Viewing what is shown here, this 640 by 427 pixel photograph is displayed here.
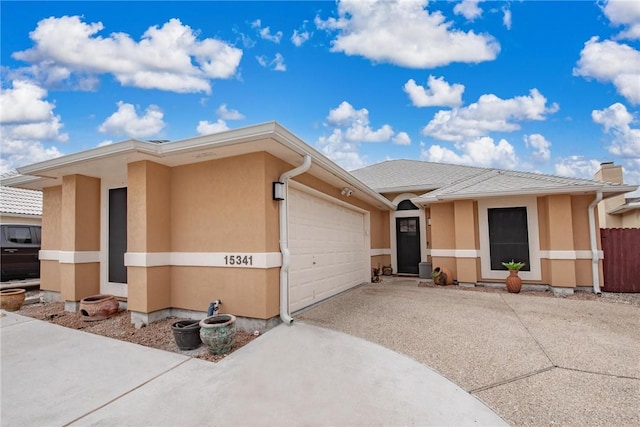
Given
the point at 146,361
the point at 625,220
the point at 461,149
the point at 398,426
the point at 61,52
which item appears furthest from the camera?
the point at 461,149

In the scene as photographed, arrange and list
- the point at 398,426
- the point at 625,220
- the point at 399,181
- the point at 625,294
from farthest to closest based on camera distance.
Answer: the point at 625,220 < the point at 399,181 < the point at 625,294 < the point at 398,426

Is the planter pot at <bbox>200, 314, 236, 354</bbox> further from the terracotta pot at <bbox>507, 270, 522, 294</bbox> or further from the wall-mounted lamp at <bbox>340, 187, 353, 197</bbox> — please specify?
the terracotta pot at <bbox>507, 270, 522, 294</bbox>

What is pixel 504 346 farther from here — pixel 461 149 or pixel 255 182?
pixel 461 149

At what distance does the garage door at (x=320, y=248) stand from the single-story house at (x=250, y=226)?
0.13 feet

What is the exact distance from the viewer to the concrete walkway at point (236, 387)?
8.41 ft

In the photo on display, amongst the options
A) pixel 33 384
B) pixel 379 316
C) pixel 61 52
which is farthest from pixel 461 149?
pixel 33 384

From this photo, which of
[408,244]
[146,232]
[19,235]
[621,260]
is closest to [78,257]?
[146,232]

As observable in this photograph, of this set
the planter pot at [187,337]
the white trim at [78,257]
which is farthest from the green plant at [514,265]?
the white trim at [78,257]

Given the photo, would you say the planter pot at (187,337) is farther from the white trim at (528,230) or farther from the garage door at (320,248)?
the white trim at (528,230)

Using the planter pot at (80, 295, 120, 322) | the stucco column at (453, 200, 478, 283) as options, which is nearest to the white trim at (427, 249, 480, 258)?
the stucco column at (453, 200, 478, 283)

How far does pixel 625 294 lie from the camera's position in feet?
25.3

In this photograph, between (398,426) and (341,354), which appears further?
(341,354)

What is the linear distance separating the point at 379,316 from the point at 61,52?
8.76 m

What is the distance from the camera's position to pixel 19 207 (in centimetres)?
1012
